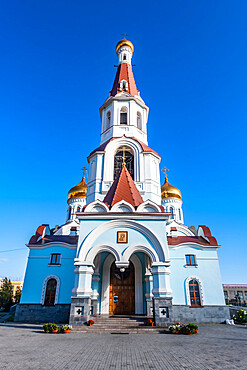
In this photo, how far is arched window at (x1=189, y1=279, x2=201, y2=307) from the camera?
13.7m

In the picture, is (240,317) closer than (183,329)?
No

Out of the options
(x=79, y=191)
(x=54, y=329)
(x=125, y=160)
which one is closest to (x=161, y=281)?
(x=54, y=329)

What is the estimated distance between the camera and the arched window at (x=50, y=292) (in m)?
13.9

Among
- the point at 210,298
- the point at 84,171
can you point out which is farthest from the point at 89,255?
the point at 84,171

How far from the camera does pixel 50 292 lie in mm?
14047

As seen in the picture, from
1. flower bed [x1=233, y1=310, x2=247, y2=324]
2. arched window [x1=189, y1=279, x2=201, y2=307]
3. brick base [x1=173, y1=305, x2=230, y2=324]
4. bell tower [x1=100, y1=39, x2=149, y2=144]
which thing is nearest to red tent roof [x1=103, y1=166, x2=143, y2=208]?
arched window [x1=189, y1=279, x2=201, y2=307]

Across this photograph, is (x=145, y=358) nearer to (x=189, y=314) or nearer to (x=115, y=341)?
(x=115, y=341)

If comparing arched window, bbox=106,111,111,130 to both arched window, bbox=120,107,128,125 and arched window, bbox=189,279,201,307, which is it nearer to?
arched window, bbox=120,107,128,125

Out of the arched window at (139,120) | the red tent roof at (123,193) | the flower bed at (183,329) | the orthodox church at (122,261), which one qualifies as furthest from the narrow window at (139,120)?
the flower bed at (183,329)

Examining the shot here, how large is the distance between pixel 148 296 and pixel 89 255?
4354 millimetres

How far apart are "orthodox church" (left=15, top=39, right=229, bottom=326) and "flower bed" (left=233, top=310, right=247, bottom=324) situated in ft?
3.32

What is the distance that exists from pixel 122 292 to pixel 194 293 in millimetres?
4246

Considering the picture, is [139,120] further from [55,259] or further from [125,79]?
[55,259]

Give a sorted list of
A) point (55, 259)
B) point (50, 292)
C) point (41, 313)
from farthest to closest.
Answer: point (55, 259) → point (50, 292) → point (41, 313)
